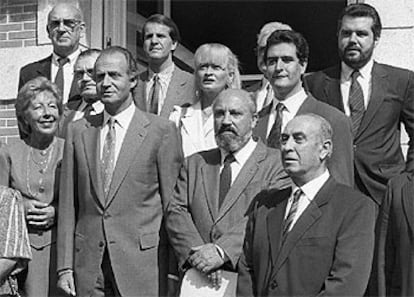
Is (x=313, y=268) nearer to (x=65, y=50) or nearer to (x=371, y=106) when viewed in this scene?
(x=371, y=106)

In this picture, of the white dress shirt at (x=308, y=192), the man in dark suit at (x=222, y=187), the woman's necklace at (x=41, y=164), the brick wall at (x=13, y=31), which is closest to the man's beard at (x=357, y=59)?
the man in dark suit at (x=222, y=187)

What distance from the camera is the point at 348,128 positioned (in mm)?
5590

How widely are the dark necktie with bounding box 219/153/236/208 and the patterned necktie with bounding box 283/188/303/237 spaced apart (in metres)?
0.49

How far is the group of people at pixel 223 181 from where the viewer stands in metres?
5.04

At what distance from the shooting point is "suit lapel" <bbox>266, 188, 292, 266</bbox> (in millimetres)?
5031

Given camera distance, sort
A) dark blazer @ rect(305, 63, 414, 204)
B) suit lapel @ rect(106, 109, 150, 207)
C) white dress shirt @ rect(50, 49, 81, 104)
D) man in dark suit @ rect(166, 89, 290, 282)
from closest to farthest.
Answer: man in dark suit @ rect(166, 89, 290, 282), suit lapel @ rect(106, 109, 150, 207), dark blazer @ rect(305, 63, 414, 204), white dress shirt @ rect(50, 49, 81, 104)

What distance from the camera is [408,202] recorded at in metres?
5.29

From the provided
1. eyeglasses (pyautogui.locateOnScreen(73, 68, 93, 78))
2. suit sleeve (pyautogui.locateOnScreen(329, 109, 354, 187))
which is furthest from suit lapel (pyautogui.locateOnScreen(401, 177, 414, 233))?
eyeglasses (pyautogui.locateOnScreen(73, 68, 93, 78))

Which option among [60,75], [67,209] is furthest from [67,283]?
[60,75]

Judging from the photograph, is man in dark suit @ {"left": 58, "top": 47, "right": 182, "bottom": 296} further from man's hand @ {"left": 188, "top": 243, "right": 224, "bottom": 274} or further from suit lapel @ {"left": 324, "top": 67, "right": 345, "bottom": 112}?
suit lapel @ {"left": 324, "top": 67, "right": 345, "bottom": 112}

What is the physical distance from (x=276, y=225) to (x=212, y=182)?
1.85 feet

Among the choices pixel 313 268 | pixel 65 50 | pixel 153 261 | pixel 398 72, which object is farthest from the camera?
pixel 65 50

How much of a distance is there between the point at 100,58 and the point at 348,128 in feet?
4.83

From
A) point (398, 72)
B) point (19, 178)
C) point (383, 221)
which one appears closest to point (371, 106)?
point (398, 72)
